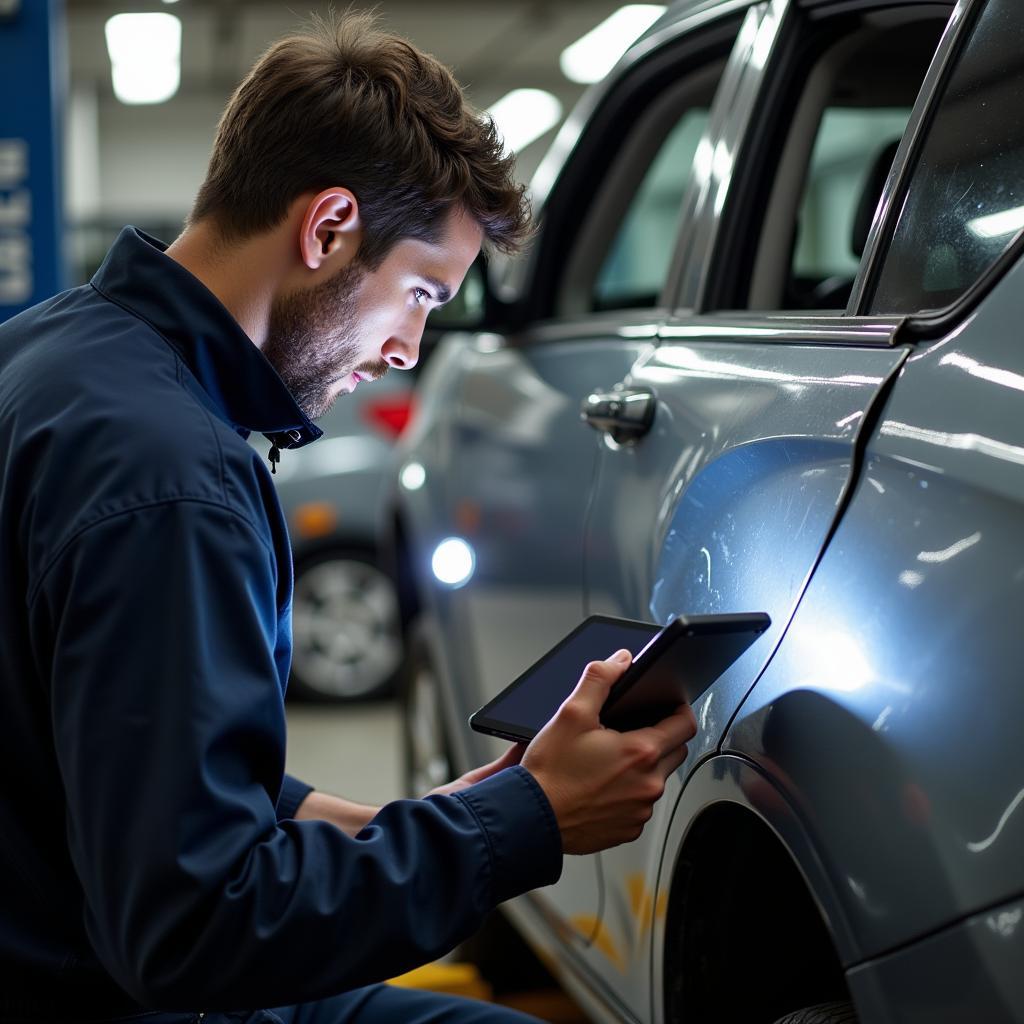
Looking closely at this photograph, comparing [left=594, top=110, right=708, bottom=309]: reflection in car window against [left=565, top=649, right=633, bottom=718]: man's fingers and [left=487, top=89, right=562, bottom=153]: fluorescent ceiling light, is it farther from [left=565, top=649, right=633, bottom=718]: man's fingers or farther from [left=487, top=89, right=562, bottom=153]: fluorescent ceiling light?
[left=487, top=89, right=562, bottom=153]: fluorescent ceiling light

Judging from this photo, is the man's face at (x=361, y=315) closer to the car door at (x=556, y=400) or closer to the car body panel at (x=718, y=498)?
the car body panel at (x=718, y=498)

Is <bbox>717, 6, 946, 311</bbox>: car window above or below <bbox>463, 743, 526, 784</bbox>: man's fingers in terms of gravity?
above

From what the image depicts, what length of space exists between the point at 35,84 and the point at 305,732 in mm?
2443

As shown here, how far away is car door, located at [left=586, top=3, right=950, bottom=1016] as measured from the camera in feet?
4.14

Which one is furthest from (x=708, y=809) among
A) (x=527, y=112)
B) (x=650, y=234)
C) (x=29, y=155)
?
(x=527, y=112)

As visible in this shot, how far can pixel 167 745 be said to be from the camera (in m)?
0.99

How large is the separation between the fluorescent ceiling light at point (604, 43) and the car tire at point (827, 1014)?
33.4 feet

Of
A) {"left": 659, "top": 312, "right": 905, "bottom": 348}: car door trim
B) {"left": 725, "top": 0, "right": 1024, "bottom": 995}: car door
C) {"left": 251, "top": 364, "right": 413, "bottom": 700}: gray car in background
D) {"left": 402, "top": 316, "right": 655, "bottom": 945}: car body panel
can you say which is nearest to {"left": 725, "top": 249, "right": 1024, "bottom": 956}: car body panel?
{"left": 725, "top": 0, "right": 1024, "bottom": 995}: car door

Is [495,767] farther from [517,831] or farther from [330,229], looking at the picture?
[330,229]

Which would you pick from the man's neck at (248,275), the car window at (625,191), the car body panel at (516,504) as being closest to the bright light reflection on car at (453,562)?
the car body panel at (516,504)

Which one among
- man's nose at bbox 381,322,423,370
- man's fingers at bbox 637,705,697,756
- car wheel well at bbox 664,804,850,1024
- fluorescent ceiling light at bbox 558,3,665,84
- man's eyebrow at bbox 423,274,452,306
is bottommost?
car wheel well at bbox 664,804,850,1024

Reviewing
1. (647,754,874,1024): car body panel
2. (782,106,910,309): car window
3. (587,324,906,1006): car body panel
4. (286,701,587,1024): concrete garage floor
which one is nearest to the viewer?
(647,754,874,1024): car body panel

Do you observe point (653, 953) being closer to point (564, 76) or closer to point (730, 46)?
point (730, 46)

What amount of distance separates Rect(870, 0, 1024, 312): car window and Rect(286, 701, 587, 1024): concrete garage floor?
88.0 inches
